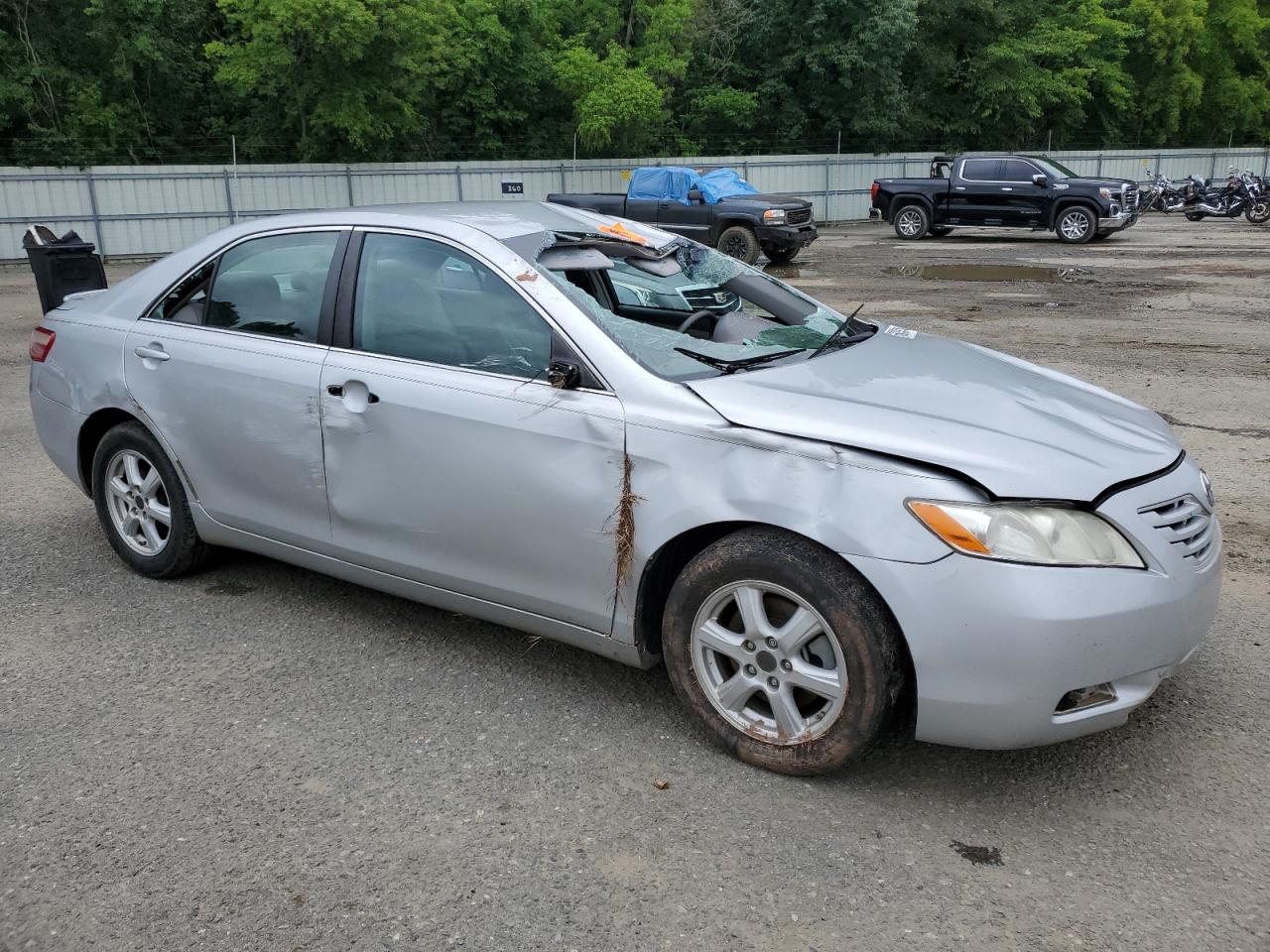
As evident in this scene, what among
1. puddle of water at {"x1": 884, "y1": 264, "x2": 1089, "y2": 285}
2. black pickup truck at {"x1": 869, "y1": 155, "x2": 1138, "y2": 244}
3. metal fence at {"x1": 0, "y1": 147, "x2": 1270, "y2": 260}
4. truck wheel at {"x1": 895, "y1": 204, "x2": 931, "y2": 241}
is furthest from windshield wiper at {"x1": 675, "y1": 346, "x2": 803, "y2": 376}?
truck wheel at {"x1": 895, "y1": 204, "x2": 931, "y2": 241}

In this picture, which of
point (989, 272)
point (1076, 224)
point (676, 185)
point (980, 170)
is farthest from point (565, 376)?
point (980, 170)

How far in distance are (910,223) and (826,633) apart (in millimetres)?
23616

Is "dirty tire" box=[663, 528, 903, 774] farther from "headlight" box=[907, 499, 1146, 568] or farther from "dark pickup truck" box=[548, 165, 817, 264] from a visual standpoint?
"dark pickup truck" box=[548, 165, 817, 264]

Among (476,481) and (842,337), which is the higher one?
(842,337)

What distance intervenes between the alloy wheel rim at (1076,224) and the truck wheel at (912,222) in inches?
119

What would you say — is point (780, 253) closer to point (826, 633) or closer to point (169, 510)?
point (169, 510)

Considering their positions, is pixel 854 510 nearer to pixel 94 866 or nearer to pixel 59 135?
pixel 94 866

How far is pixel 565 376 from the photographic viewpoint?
11.5 ft

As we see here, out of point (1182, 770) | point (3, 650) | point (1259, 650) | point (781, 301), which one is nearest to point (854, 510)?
point (1182, 770)

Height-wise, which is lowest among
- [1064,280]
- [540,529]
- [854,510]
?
[1064,280]

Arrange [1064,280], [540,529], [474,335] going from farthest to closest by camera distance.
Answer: [1064,280], [474,335], [540,529]

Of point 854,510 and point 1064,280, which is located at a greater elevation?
point 854,510

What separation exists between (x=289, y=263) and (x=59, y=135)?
32187 mm

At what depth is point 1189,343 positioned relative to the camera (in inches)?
428
